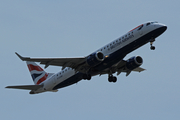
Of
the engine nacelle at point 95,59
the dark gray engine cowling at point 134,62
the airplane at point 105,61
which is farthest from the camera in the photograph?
the dark gray engine cowling at point 134,62

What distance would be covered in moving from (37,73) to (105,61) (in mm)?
15294

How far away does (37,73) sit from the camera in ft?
173

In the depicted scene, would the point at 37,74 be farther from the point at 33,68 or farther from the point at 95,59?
the point at 95,59

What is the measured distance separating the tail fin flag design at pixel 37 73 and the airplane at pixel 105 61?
2.97 metres

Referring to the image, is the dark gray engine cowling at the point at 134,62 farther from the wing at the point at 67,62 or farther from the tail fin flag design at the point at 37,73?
the tail fin flag design at the point at 37,73

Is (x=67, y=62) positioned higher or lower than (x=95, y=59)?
higher

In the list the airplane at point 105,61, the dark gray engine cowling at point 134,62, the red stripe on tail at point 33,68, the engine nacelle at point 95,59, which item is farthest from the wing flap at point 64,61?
the red stripe on tail at point 33,68

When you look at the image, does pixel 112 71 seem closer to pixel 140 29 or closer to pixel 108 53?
pixel 108 53

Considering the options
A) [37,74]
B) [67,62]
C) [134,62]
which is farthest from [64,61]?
[37,74]

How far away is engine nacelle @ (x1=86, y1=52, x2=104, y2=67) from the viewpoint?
133 feet

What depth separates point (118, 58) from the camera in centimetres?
4138

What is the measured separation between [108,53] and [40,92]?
44.0ft

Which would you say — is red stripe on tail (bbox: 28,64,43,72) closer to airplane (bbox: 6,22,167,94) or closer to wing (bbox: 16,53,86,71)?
airplane (bbox: 6,22,167,94)

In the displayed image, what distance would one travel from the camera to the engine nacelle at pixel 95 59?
4048cm
